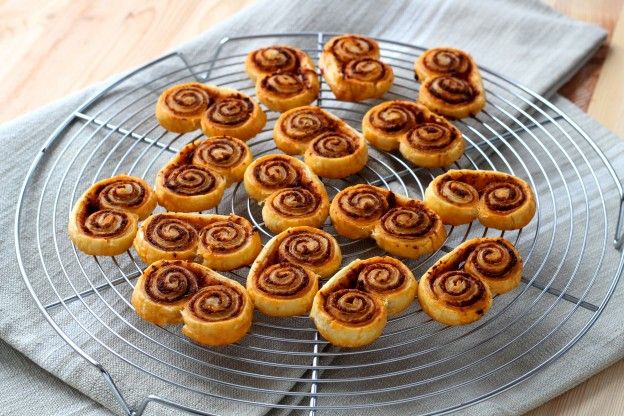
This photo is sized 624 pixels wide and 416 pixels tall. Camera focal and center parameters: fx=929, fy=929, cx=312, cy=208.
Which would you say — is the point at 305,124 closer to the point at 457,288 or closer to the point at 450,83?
the point at 450,83

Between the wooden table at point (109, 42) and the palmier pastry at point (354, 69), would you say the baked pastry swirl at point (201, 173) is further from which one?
the wooden table at point (109, 42)

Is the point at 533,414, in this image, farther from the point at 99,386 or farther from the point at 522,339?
the point at 99,386

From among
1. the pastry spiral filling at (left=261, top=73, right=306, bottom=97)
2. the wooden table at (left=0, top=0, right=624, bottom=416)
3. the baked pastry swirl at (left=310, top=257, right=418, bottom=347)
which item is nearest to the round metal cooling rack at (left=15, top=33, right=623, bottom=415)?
the baked pastry swirl at (left=310, top=257, right=418, bottom=347)

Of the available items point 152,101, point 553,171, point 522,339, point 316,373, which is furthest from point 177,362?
point 553,171

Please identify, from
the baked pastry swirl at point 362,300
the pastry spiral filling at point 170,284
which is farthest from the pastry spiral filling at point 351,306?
the pastry spiral filling at point 170,284

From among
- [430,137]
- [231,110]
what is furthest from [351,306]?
[231,110]

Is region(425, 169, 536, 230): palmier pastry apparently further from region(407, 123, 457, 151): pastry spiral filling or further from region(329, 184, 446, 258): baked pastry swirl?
region(407, 123, 457, 151): pastry spiral filling
